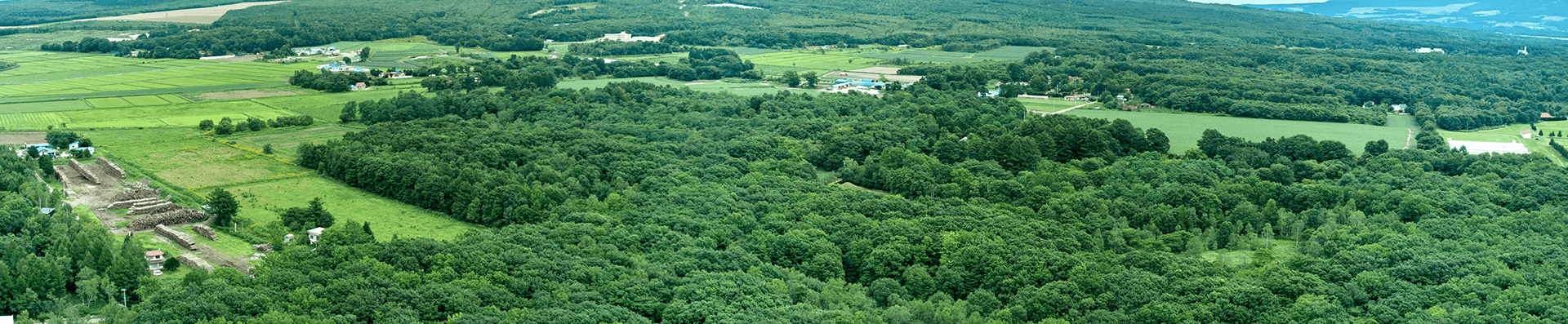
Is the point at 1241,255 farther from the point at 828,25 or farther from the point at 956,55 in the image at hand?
the point at 828,25

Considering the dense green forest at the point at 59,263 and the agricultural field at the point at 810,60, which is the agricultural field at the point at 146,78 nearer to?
the agricultural field at the point at 810,60

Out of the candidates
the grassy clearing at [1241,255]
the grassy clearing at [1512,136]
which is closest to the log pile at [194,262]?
the grassy clearing at [1241,255]

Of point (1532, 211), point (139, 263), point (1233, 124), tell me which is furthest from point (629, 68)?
point (1532, 211)

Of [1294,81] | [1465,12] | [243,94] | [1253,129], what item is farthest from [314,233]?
[1465,12]

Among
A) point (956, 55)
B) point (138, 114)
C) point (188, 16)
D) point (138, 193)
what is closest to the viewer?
point (138, 193)

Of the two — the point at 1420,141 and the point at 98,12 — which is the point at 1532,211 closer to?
the point at 1420,141

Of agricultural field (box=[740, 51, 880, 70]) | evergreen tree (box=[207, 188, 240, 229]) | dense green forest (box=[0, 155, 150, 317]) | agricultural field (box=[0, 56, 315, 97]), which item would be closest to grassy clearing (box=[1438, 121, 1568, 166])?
agricultural field (box=[740, 51, 880, 70])
